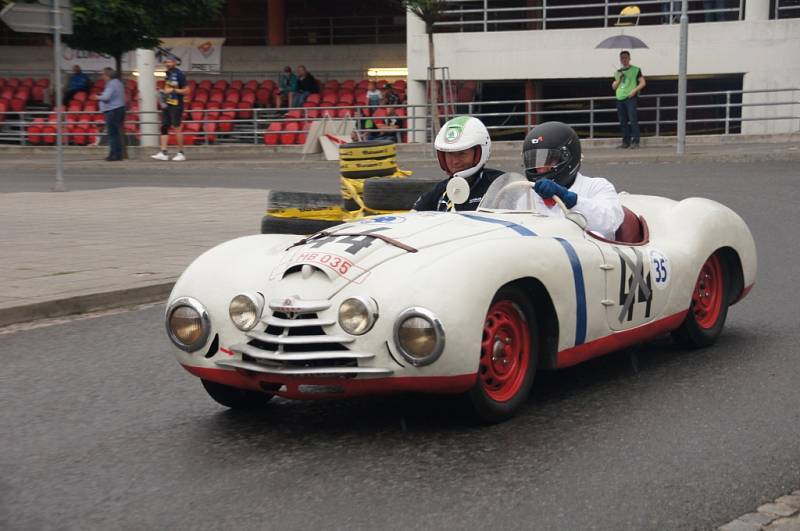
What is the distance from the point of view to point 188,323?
5.47m

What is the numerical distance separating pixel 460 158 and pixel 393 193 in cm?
177

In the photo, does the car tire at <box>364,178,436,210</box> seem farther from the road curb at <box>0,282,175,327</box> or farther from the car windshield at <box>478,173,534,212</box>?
the car windshield at <box>478,173,534,212</box>

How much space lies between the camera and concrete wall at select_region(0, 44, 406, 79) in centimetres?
3989

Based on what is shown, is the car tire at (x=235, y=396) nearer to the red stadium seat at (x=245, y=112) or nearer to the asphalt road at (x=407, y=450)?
the asphalt road at (x=407, y=450)

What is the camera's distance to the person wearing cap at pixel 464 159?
700cm

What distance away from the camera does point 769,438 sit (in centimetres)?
529

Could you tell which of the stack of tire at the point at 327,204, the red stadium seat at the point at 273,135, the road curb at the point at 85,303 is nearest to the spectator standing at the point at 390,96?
the red stadium seat at the point at 273,135

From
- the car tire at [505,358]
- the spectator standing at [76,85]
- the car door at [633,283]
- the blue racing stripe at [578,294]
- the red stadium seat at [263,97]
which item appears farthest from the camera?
the spectator standing at [76,85]

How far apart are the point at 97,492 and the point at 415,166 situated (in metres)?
19.8

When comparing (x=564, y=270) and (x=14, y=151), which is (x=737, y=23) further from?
(x=564, y=270)

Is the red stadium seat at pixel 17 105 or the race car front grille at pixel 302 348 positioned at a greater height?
the red stadium seat at pixel 17 105

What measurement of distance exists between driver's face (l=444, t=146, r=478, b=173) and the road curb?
10.6ft

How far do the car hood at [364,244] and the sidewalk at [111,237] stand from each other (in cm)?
364

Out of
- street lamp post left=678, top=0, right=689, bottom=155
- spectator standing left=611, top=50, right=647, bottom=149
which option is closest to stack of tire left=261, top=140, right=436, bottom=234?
A: street lamp post left=678, top=0, right=689, bottom=155
